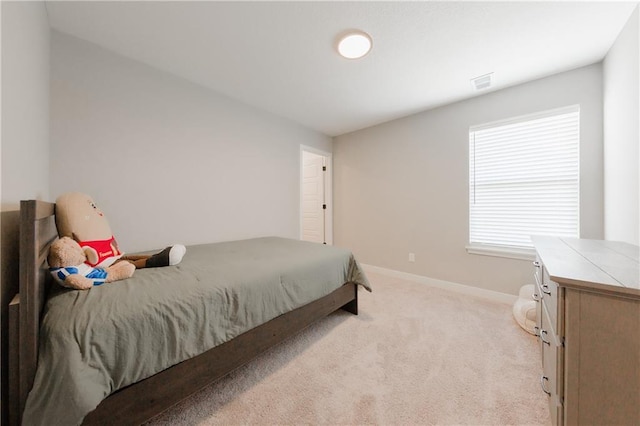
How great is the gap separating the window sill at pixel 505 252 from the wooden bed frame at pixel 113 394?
2546mm

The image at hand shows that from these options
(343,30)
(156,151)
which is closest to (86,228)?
(156,151)

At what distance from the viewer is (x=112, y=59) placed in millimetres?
1979

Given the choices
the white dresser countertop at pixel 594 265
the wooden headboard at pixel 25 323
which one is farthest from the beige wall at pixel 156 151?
the white dresser countertop at pixel 594 265

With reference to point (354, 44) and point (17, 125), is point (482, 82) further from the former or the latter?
point (17, 125)

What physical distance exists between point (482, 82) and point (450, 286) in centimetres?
240

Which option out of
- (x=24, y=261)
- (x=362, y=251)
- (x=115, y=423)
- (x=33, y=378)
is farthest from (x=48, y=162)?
(x=362, y=251)

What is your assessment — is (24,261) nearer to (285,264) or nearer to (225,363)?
(225,363)

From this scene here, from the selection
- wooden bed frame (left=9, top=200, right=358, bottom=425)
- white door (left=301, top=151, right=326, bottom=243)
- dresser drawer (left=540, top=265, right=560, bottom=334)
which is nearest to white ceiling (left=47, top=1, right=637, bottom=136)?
wooden bed frame (left=9, top=200, right=358, bottom=425)

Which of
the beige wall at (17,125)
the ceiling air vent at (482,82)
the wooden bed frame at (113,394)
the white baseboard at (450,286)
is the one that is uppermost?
the ceiling air vent at (482,82)

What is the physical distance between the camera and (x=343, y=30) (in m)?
1.71

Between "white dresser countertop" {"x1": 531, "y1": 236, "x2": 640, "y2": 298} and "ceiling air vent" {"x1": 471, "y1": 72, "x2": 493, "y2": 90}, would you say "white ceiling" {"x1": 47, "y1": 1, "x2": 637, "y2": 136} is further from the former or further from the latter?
"white dresser countertop" {"x1": 531, "y1": 236, "x2": 640, "y2": 298}

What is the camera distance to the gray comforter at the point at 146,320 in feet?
2.58

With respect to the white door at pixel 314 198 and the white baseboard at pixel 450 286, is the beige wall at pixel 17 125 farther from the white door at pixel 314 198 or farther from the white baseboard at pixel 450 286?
the white baseboard at pixel 450 286

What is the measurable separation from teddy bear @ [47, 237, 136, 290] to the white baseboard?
10.8 feet
